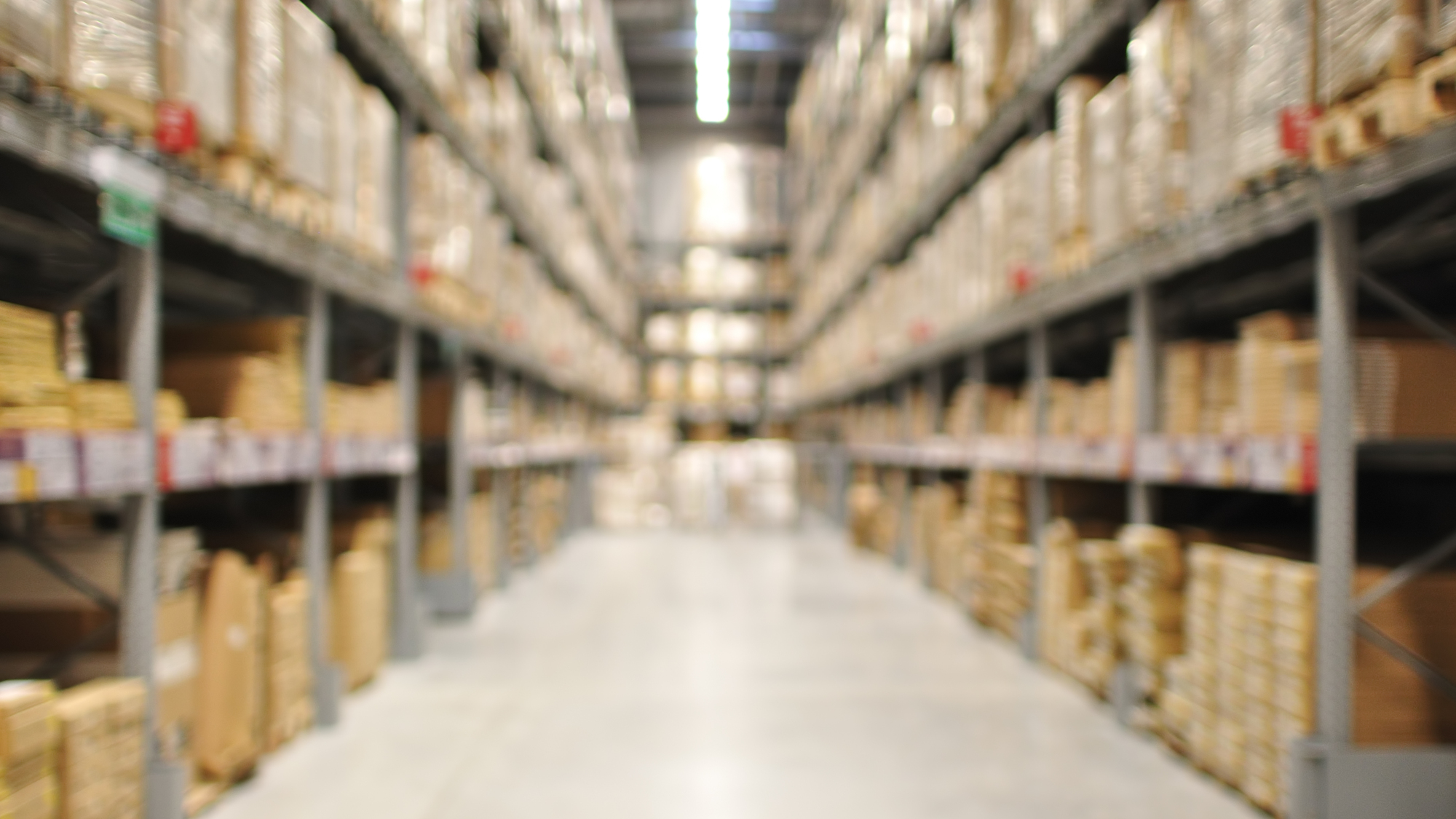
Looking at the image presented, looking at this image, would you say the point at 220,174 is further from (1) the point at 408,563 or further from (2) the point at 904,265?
(2) the point at 904,265

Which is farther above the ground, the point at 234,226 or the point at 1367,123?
the point at 1367,123

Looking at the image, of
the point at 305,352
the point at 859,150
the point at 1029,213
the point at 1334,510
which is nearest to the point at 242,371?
the point at 305,352

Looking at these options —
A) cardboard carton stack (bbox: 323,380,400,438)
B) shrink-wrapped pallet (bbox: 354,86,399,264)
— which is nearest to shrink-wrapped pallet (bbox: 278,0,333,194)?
shrink-wrapped pallet (bbox: 354,86,399,264)

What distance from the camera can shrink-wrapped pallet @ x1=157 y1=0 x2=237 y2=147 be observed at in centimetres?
264

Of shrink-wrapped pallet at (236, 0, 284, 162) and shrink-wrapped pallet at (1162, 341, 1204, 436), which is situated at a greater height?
shrink-wrapped pallet at (236, 0, 284, 162)

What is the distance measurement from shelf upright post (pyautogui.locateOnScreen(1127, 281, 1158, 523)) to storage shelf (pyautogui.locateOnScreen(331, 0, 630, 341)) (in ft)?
11.2

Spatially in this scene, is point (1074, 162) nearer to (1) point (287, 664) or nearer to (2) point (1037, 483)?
(2) point (1037, 483)

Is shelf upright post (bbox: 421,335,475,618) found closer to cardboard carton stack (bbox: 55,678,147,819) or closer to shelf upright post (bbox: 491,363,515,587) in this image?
shelf upright post (bbox: 491,363,515,587)

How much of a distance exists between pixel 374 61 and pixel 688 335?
1177 centimetres

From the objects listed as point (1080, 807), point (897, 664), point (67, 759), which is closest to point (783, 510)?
point (897, 664)

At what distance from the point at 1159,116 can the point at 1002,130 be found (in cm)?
192

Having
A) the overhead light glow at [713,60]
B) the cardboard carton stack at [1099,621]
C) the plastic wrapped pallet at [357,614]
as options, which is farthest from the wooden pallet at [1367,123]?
the overhead light glow at [713,60]

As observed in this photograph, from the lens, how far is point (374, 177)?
421 cm

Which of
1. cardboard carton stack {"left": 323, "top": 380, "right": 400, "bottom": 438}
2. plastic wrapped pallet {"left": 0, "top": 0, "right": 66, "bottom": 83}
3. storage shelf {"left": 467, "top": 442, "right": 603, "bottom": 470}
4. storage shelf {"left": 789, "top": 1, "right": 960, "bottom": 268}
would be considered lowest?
storage shelf {"left": 467, "top": 442, "right": 603, "bottom": 470}
